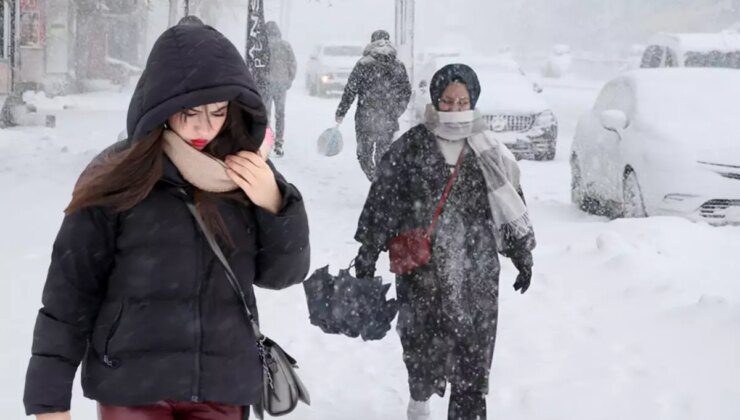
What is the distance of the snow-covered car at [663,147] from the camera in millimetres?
9031

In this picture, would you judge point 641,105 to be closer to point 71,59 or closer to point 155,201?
point 155,201

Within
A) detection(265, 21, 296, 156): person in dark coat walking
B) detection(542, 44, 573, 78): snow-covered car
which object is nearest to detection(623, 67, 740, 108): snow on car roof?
detection(265, 21, 296, 156): person in dark coat walking

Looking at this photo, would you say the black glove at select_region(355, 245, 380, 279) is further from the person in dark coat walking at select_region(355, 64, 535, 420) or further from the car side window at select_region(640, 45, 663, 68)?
the car side window at select_region(640, 45, 663, 68)

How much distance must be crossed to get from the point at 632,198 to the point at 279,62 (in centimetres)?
673

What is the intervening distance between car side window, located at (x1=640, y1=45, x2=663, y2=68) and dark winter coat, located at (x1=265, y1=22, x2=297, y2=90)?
6103mm

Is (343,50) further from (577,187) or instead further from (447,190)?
(447,190)

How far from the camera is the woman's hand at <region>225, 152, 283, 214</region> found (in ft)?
8.50

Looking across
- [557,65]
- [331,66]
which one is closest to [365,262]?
[331,66]

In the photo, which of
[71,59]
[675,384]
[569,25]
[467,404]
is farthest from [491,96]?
[569,25]

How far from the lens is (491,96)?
16.1 metres

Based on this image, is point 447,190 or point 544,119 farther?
point 544,119

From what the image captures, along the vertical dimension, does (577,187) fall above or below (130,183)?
below

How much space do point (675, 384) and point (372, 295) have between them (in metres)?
1.88

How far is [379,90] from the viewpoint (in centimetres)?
1030
